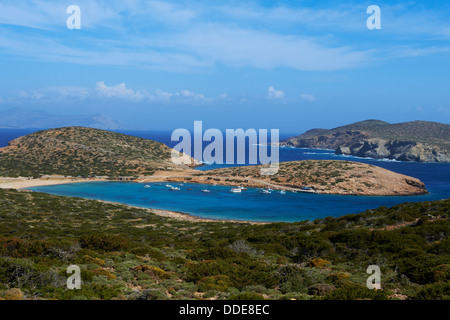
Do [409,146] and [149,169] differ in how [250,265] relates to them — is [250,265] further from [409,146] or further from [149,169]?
[409,146]

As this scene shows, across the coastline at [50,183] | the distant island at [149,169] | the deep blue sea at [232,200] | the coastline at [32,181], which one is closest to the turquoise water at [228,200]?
the deep blue sea at [232,200]

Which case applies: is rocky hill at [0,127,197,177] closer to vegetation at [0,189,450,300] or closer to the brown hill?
the brown hill

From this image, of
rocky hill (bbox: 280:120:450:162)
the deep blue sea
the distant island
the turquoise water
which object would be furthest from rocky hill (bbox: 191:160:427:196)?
rocky hill (bbox: 280:120:450:162)

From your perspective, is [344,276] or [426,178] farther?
[426,178]

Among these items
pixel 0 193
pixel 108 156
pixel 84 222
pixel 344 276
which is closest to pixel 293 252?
pixel 344 276

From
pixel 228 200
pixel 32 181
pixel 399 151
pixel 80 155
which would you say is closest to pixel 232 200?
pixel 228 200
